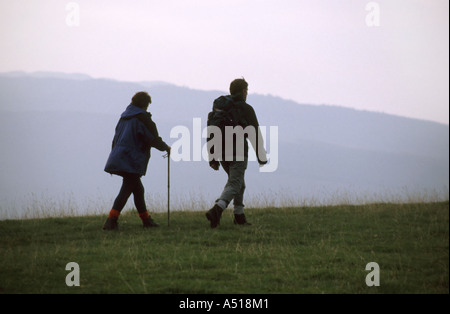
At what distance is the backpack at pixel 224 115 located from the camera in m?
10.5

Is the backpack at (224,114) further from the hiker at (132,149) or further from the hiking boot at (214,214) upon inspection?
the hiking boot at (214,214)

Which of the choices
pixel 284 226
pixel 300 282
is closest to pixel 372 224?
pixel 284 226

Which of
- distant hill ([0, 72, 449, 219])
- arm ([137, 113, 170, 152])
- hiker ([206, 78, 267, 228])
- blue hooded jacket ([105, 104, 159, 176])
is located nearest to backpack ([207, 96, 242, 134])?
hiker ([206, 78, 267, 228])

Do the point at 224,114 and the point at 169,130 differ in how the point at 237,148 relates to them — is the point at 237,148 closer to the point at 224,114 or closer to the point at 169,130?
the point at 224,114

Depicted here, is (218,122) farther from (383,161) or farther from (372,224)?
(383,161)

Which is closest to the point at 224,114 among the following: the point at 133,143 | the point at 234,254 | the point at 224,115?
the point at 224,115

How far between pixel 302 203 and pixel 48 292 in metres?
8.47

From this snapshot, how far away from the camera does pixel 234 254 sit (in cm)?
838

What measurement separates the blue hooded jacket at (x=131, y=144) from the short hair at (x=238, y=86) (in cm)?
154

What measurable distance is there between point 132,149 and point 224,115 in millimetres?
1667

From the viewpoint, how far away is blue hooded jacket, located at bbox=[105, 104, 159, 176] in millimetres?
10328

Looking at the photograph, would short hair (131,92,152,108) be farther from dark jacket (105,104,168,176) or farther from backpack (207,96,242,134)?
backpack (207,96,242,134)

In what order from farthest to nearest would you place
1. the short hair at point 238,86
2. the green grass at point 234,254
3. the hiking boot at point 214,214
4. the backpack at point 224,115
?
the short hair at point 238,86 → the backpack at point 224,115 → the hiking boot at point 214,214 → the green grass at point 234,254

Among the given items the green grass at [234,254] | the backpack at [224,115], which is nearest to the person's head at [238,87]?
the backpack at [224,115]
